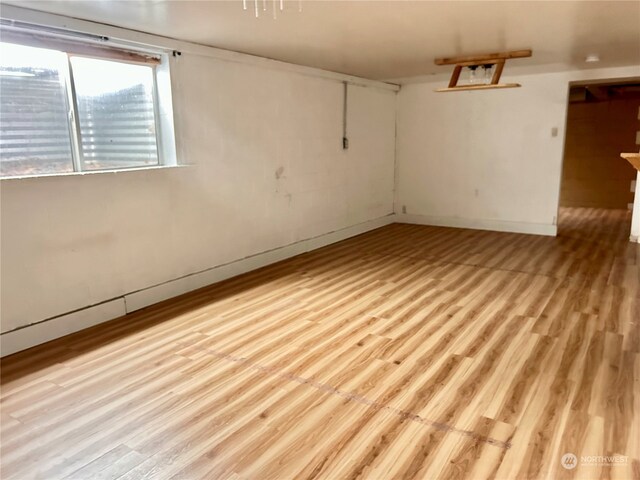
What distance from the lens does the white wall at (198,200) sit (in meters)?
3.25

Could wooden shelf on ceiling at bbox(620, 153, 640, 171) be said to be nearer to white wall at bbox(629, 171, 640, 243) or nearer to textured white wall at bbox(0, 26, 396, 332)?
white wall at bbox(629, 171, 640, 243)

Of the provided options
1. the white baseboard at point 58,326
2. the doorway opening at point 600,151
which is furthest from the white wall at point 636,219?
the white baseboard at point 58,326

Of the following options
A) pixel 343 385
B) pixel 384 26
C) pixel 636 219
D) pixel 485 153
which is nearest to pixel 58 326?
pixel 343 385

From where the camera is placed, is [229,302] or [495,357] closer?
[495,357]

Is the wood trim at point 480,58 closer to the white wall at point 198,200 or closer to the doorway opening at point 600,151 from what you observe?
the white wall at point 198,200

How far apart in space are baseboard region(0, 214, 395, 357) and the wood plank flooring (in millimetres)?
101

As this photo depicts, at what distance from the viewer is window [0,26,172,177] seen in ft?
10.3

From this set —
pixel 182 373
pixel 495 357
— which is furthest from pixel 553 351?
pixel 182 373

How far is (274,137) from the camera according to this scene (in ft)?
17.2

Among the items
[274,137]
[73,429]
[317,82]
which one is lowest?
[73,429]

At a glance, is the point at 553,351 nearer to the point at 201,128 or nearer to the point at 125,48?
the point at 201,128

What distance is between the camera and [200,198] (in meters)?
4.44

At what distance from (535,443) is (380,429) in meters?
0.72

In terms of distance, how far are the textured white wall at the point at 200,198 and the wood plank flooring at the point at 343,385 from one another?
1.34 feet
